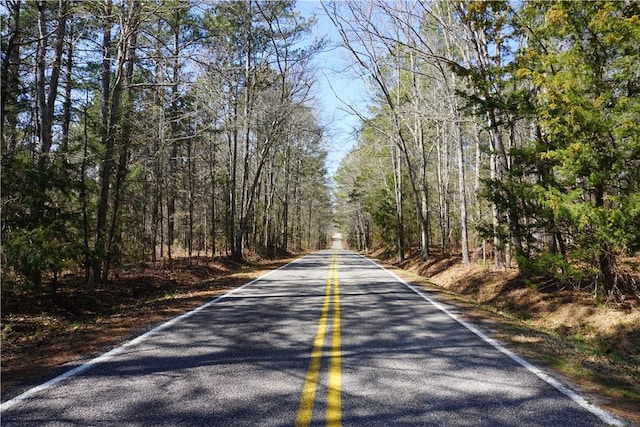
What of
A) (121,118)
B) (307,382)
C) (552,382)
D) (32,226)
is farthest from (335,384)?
(121,118)

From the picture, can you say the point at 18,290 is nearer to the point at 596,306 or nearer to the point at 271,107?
the point at 596,306

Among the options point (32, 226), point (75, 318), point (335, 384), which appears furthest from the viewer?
point (75, 318)

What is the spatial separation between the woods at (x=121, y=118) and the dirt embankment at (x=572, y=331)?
7.92 meters

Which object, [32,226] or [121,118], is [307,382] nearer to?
[32,226]

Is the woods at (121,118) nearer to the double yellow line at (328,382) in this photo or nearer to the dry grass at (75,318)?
the dry grass at (75,318)

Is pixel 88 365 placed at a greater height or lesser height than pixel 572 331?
greater

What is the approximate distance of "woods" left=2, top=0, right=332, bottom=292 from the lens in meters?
7.88

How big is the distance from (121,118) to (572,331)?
12.4 m

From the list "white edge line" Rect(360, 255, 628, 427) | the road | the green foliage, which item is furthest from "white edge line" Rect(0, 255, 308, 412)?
"white edge line" Rect(360, 255, 628, 427)

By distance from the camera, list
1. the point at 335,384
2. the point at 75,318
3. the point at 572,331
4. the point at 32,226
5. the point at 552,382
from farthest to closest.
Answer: the point at 75,318 → the point at 572,331 → the point at 32,226 → the point at 552,382 → the point at 335,384

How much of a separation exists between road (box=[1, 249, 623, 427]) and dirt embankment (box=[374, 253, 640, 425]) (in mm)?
459

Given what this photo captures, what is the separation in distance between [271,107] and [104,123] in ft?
42.5

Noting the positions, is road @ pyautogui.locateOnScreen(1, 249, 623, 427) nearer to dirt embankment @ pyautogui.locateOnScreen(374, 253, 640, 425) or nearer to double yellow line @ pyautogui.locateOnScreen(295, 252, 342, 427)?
double yellow line @ pyautogui.locateOnScreen(295, 252, 342, 427)

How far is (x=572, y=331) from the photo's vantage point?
786cm
